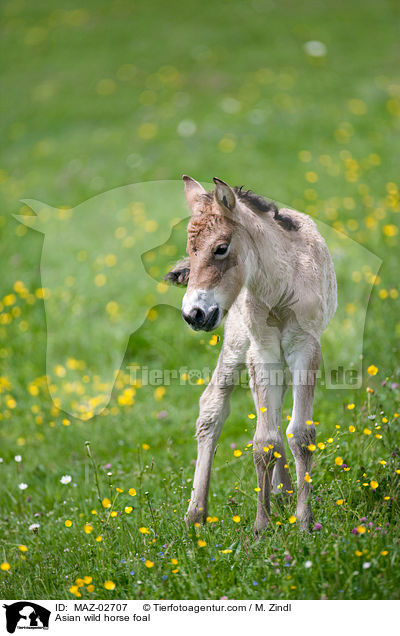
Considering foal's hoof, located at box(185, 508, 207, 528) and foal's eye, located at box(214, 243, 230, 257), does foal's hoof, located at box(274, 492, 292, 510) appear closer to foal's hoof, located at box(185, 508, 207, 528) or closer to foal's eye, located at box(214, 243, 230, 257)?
foal's hoof, located at box(185, 508, 207, 528)

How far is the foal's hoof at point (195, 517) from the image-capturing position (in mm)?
3676

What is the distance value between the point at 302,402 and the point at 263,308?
533mm

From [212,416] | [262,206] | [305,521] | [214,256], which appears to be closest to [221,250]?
[214,256]

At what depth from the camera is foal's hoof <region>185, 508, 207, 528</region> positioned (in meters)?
3.68

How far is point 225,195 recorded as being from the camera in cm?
315

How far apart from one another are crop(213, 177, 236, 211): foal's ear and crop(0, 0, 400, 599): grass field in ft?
5.01

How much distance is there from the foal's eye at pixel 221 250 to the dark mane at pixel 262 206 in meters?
0.38

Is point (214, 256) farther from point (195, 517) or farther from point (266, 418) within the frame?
point (195, 517)

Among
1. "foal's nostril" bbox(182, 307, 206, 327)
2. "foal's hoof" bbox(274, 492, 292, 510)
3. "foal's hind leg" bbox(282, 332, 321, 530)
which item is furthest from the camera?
"foal's hoof" bbox(274, 492, 292, 510)

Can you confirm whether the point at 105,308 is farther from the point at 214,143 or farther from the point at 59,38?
the point at 59,38

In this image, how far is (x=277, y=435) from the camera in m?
3.56

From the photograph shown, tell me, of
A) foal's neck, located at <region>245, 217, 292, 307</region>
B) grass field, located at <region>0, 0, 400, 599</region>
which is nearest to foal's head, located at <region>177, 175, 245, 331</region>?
foal's neck, located at <region>245, 217, 292, 307</region>

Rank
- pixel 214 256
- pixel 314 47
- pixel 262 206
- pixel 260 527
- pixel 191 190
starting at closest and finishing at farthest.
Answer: pixel 214 256 → pixel 191 190 → pixel 262 206 → pixel 260 527 → pixel 314 47
